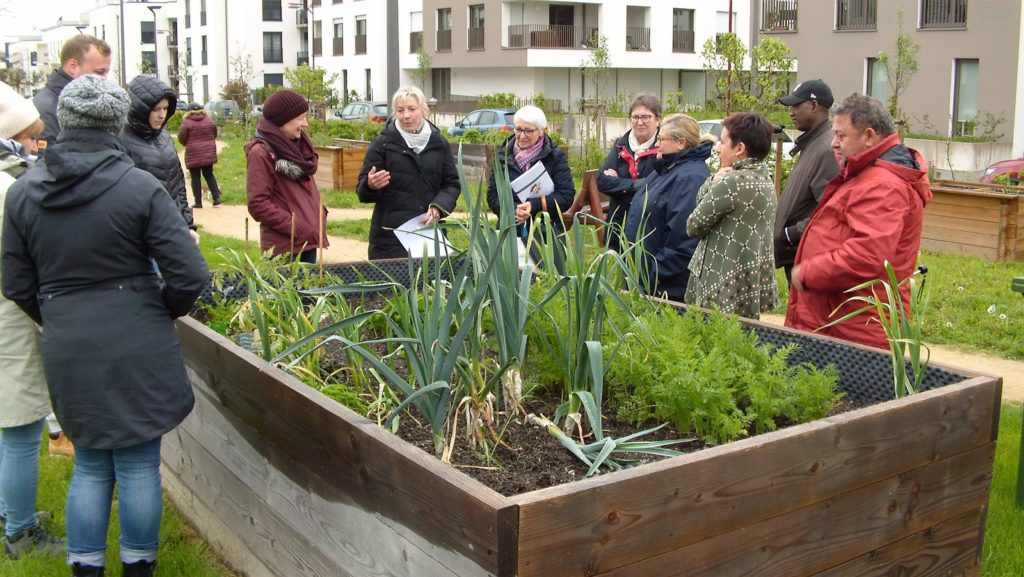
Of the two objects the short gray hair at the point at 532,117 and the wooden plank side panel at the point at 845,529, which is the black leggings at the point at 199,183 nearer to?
the short gray hair at the point at 532,117

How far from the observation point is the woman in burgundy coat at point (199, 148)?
50.9ft

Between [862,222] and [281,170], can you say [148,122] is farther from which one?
[862,222]

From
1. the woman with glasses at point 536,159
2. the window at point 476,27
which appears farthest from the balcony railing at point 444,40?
the woman with glasses at point 536,159

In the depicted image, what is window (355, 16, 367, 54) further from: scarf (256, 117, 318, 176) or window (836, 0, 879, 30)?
scarf (256, 117, 318, 176)

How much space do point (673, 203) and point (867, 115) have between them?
3.97 ft

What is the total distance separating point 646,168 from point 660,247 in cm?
94

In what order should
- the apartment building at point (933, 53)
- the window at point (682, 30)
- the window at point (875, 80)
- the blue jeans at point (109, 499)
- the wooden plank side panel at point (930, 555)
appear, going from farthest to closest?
the window at point (682, 30) → the window at point (875, 80) → the apartment building at point (933, 53) → the blue jeans at point (109, 499) → the wooden plank side panel at point (930, 555)

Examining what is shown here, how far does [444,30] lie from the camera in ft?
167

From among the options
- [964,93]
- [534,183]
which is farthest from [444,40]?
[534,183]

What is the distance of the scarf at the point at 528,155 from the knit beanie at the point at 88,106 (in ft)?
10.3

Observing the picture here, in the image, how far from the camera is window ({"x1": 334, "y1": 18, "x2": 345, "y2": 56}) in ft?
190

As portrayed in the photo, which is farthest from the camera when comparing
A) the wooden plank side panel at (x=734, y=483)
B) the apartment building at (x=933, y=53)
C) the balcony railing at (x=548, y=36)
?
the balcony railing at (x=548, y=36)

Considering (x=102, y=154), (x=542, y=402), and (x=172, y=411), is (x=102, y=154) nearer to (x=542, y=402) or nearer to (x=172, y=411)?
(x=172, y=411)

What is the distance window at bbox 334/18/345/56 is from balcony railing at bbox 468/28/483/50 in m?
11.8
